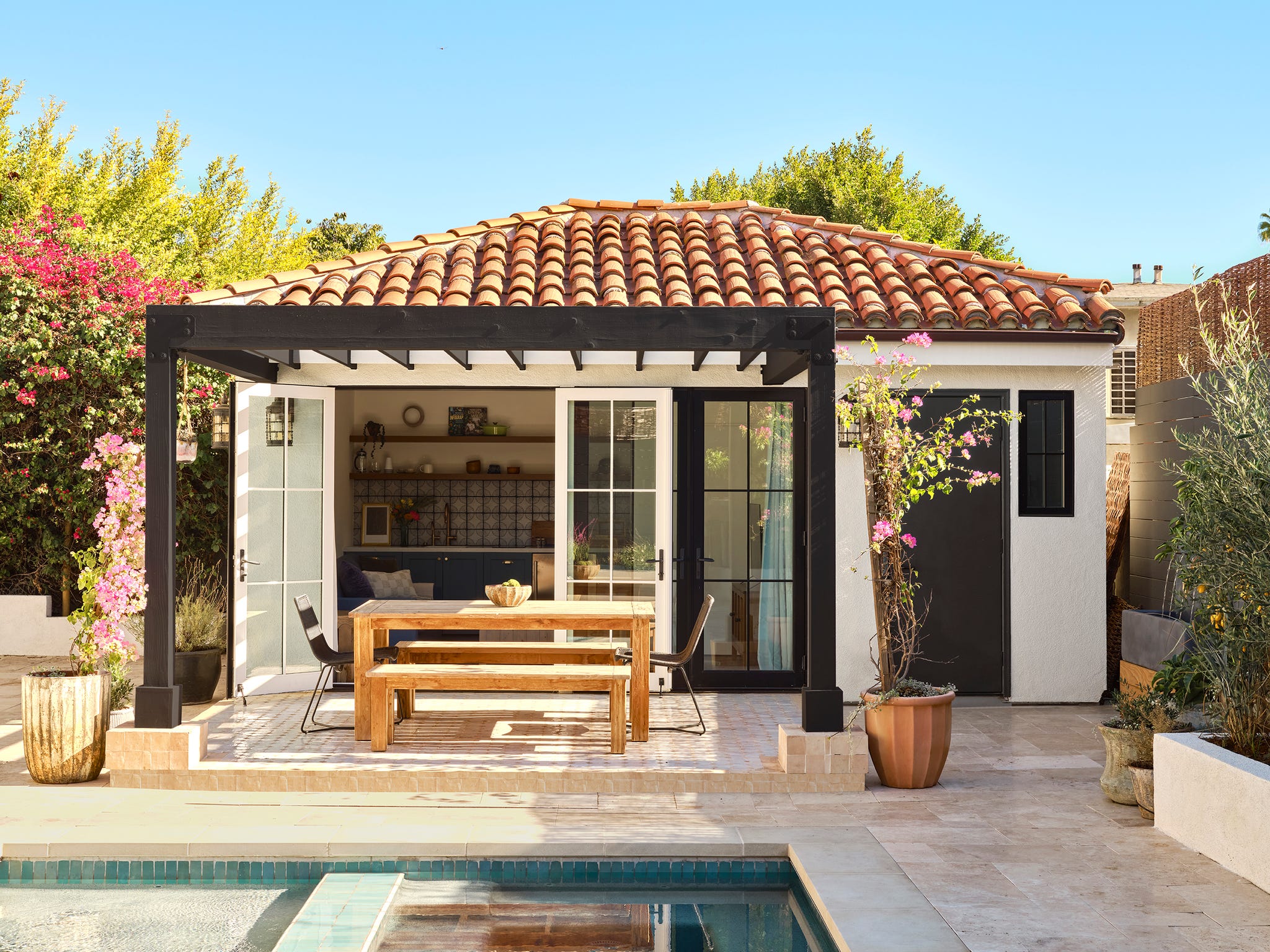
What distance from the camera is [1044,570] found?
7.68 meters

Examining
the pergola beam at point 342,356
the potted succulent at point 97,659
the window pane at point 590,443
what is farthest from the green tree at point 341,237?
the potted succulent at point 97,659

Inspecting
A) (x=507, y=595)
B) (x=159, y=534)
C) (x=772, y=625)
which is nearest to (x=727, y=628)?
(x=772, y=625)

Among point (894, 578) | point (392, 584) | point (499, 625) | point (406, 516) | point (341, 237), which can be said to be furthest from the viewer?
point (341, 237)

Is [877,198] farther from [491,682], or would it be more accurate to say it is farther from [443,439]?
[491,682]

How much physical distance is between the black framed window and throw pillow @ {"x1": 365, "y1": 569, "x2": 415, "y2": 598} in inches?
231

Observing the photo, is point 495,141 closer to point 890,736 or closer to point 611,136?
point 611,136

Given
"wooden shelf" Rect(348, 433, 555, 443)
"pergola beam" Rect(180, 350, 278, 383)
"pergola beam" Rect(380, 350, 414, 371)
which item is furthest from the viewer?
"wooden shelf" Rect(348, 433, 555, 443)

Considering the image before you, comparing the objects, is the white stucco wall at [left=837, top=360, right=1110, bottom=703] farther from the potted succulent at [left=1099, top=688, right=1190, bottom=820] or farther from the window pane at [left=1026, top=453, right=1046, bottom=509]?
the potted succulent at [left=1099, top=688, right=1190, bottom=820]

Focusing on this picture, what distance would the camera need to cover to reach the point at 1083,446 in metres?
7.68

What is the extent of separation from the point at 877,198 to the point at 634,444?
16013 mm

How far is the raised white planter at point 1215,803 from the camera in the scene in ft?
13.7

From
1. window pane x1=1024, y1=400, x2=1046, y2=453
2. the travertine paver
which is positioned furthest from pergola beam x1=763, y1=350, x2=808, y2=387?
the travertine paver

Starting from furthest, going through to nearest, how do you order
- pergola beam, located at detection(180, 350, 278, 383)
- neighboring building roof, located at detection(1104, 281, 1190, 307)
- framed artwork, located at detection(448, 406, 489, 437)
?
neighboring building roof, located at detection(1104, 281, 1190, 307) → framed artwork, located at detection(448, 406, 489, 437) → pergola beam, located at detection(180, 350, 278, 383)

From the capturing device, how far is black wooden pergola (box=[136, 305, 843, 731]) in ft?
18.4
